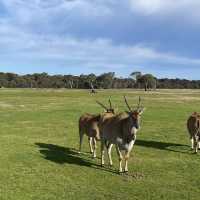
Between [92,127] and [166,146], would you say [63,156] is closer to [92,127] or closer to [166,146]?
[92,127]

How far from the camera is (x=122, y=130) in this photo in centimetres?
1584

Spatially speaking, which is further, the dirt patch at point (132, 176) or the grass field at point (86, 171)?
the dirt patch at point (132, 176)

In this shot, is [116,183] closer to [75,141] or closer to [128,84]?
[75,141]

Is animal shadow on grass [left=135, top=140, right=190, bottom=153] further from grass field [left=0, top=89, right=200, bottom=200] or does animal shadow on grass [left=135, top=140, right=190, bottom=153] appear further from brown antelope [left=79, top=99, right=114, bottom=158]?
brown antelope [left=79, top=99, right=114, bottom=158]

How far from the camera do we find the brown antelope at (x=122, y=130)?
49.8 ft

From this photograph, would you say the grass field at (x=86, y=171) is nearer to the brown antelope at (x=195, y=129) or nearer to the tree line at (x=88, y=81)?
the brown antelope at (x=195, y=129)

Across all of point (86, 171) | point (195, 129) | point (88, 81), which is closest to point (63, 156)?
point (86, 171)

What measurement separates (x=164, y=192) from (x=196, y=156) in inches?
231

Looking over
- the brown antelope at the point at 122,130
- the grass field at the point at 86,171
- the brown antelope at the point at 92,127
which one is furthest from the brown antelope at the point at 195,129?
the brown antelope at the point at 122,130

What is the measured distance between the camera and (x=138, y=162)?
57.3 feet

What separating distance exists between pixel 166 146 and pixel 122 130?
21.0 ft

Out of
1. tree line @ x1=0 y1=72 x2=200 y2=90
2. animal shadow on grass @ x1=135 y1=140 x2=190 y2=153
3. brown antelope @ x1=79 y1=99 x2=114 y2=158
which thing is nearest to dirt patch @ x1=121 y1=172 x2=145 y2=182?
brown antelope @ x1=79 y1=99 x2=114 y2=158

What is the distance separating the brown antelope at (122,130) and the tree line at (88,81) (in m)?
144

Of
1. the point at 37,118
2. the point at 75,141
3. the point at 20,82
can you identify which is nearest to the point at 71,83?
the point at 20,82
